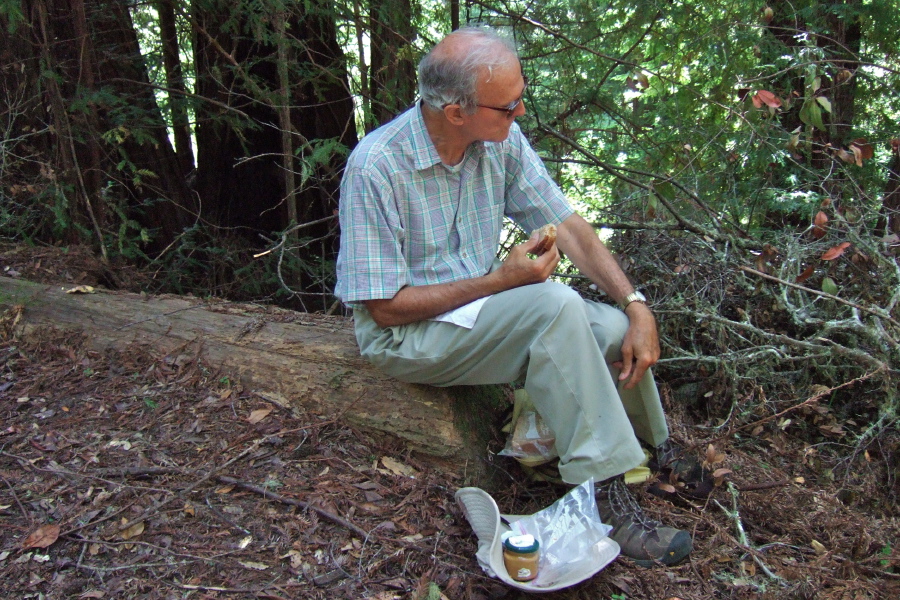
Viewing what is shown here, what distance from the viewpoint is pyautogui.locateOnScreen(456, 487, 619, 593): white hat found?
6.80ft

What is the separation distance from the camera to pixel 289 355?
306 cm

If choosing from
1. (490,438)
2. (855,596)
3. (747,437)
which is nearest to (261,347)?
(490,438)

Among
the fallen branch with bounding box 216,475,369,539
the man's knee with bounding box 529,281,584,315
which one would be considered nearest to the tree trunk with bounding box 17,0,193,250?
the fallen branch with bounding box 216,475,369,539

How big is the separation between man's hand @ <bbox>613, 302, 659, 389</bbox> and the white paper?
55 centimetres

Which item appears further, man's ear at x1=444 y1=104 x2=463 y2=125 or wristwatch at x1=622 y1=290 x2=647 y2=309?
wristwatch at x1=622 y1=290 x2=647 y2=309

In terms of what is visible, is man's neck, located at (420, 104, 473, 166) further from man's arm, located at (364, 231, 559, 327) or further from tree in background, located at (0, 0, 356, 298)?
tree in background, located at (0, 0, 356, 298)

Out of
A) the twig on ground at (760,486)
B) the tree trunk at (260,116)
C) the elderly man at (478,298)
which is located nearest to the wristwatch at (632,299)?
the elderly man at (478,298)

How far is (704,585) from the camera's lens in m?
2.23

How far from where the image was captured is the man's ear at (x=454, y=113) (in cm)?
248

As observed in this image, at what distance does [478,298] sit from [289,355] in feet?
3.42

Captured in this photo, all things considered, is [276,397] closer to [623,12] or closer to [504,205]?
[504,205]

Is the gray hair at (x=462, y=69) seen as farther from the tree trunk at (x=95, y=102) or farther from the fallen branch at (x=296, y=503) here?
the tree trunk at (x=95, y=102)

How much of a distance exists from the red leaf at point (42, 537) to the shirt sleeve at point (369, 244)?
1.20 m

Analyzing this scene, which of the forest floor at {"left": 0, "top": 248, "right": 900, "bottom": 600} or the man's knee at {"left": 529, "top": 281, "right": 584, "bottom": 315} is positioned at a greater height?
the man's knee at {"left": 529, "top": 281, "right": 584, "bottom": 315}
